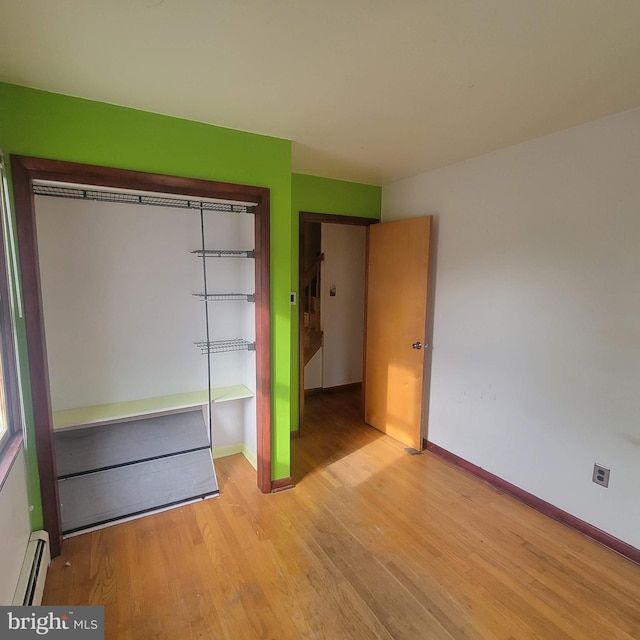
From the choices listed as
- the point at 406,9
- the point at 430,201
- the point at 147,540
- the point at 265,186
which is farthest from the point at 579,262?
the point at 147,540

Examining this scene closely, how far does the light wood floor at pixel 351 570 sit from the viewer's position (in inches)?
62.7

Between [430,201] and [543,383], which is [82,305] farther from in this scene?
[543,383]

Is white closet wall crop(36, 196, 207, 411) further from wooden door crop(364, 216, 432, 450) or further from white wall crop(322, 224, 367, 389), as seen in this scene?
white wall crop(322, 224, 367, 389)

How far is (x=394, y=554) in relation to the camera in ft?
6.54

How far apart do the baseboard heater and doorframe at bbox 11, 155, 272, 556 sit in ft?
0.28

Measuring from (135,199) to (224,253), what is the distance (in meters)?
0.64

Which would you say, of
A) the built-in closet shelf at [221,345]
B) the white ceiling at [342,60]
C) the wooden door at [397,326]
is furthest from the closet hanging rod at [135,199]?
the wooden door at [397,326]

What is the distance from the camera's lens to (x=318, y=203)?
10.6 ft

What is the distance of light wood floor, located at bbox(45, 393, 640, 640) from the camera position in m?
1.59

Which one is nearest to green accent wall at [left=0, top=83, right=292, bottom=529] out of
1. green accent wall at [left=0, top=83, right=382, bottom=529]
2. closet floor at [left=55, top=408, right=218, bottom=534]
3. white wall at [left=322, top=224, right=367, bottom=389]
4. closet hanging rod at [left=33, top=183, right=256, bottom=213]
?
green accent wall at [left=0, top=83, right=382, bottom=529]

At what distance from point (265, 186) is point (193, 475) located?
6.40ft

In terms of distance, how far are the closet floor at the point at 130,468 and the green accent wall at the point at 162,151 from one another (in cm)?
33

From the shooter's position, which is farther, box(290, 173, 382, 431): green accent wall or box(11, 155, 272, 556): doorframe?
box(290, 173, 382, 431): green accent wall

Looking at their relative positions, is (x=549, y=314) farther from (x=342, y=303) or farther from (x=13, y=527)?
(x=13, y=527)
